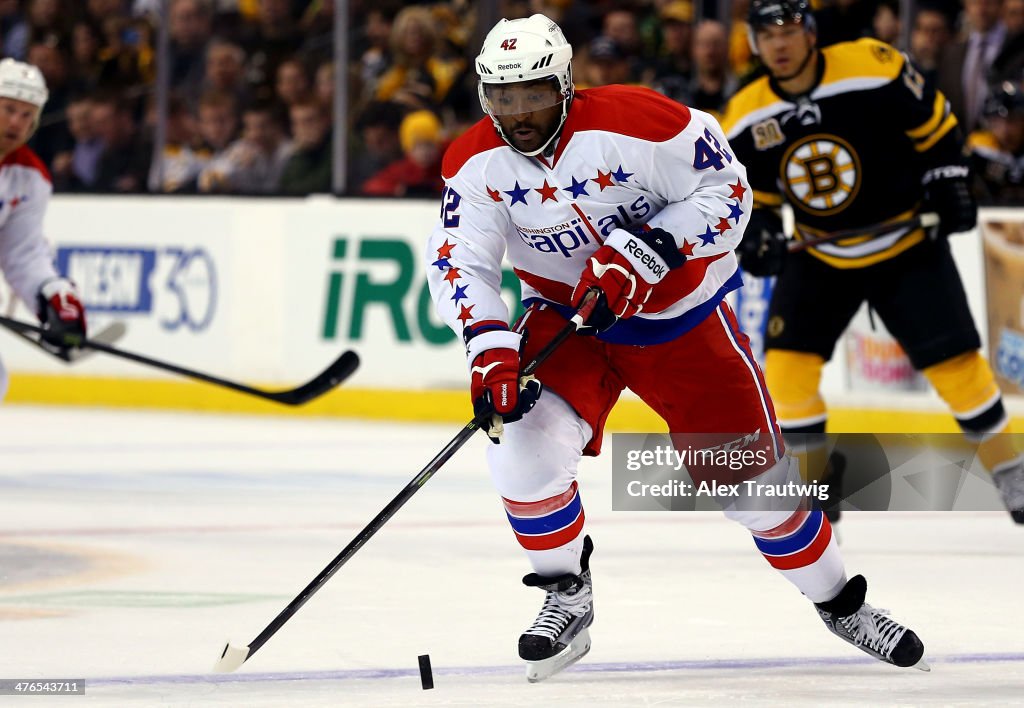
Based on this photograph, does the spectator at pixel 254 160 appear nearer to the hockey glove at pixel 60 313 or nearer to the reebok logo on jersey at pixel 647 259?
the hockey glove at pixel 60 313

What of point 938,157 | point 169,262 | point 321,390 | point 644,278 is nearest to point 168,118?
point 169,262

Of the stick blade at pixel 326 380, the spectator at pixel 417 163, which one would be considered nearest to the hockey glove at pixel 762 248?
the stick blade at pixel 326 380

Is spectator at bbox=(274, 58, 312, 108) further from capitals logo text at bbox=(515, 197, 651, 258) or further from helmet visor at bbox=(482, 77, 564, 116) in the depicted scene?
helmet visor at bbox=(482, 77, 564, 116)

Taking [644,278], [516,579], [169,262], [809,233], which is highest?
[644,278]

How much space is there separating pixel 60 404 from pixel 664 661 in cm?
604

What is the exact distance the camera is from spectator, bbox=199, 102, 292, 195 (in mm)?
8734

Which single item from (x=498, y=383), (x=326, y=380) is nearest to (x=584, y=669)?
(x=498, y=383)

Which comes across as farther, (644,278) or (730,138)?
(730,138)

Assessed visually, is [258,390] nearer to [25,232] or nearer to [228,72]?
[25,232]

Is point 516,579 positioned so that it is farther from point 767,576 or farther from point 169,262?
point 169,262

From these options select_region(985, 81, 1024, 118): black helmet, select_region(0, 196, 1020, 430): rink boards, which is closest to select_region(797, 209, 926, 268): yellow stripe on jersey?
select_region(985, 81, 1024, 118): black helmet

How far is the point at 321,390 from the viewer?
18.5ft

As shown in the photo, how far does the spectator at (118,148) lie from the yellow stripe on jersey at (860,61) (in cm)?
485

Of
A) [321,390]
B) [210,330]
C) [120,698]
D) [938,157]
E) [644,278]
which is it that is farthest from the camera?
[210,330]
